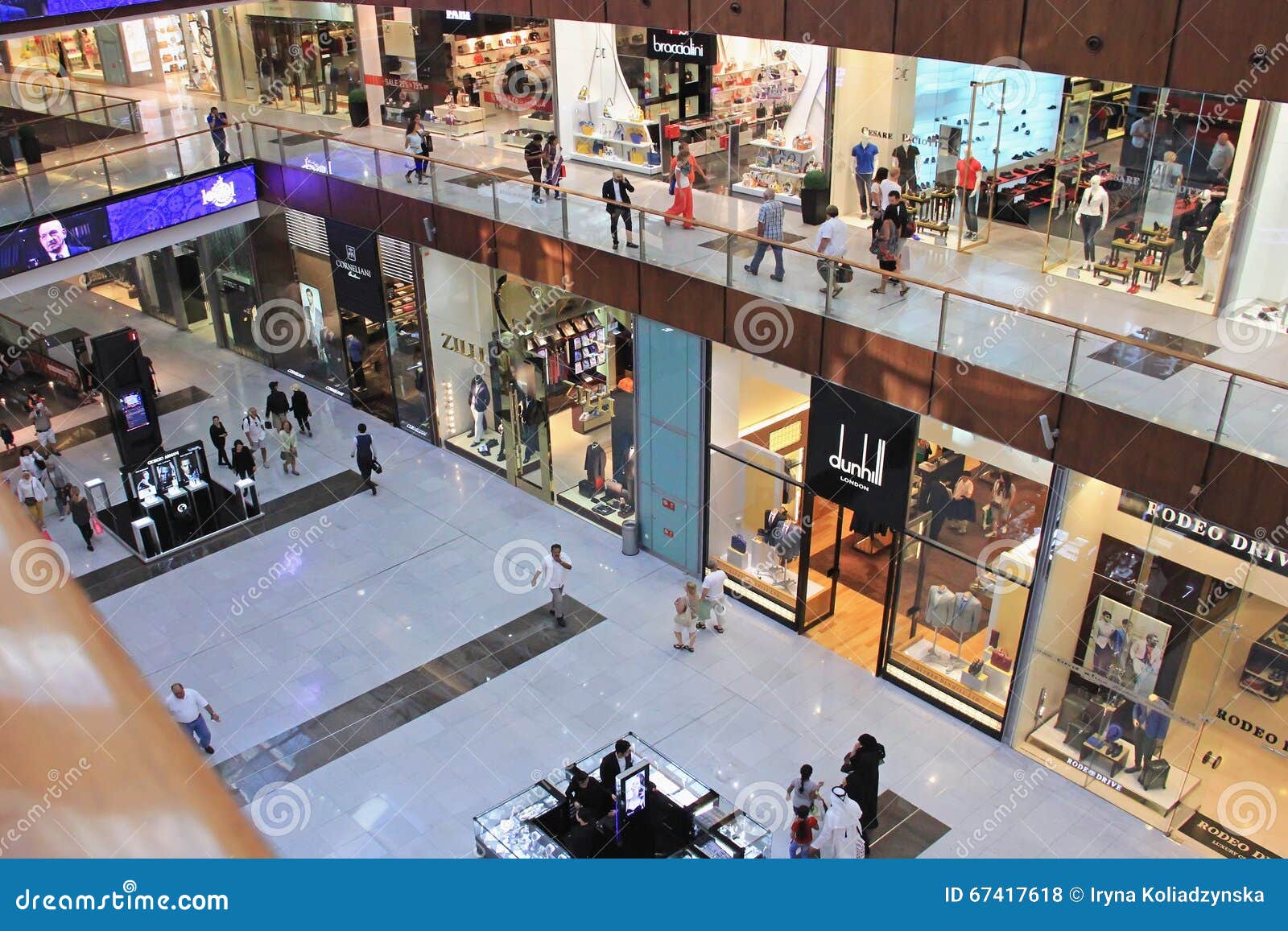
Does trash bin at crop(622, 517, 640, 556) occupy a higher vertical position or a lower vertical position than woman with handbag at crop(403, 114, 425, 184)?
lower

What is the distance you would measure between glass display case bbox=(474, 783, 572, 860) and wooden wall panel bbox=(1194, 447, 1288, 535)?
7.02 m

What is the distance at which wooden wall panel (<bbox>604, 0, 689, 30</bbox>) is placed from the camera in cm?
1567

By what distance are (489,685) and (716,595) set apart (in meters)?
3.31

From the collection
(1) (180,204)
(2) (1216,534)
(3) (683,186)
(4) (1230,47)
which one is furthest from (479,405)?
(4) (1230,47)

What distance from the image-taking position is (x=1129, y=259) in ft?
51.9

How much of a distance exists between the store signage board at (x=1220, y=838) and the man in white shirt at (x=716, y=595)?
20.5ft

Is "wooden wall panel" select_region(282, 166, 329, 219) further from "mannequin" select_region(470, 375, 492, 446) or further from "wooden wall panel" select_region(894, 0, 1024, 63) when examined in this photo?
"wooden wall panel" select_region(894, 0, 1024, 63)

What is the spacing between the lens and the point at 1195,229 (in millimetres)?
14883

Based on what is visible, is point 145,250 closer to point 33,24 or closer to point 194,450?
point 194,450

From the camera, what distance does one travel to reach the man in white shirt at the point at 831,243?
1397cm

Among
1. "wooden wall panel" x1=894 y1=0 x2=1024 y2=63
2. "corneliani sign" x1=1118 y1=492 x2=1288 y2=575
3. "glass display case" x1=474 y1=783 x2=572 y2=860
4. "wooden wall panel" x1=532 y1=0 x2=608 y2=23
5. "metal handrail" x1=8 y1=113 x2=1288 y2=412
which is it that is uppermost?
"wooden wall panel" x1=894 y1=0 x2=1024 y2=63

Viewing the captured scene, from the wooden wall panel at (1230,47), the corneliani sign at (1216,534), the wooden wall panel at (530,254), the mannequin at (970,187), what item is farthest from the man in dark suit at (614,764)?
the mannequin at (970,187)

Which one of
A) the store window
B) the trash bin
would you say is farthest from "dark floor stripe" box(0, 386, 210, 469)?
the store window

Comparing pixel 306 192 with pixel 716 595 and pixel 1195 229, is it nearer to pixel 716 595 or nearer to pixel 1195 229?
pixel 716 595
